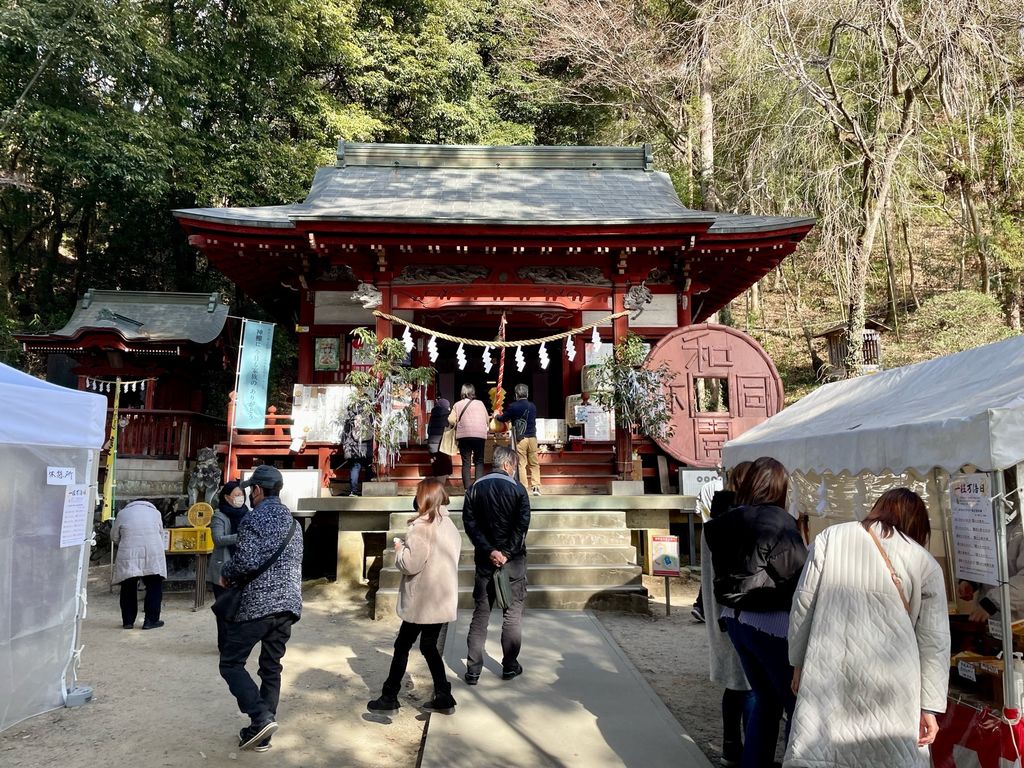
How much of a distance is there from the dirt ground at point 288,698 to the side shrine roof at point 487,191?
5.44 m

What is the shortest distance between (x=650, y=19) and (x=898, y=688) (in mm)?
20701

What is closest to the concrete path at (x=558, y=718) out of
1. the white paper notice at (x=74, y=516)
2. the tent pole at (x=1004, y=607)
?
the tent pole at (x=1004, y=607)

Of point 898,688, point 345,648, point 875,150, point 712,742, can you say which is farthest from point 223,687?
point 875,150

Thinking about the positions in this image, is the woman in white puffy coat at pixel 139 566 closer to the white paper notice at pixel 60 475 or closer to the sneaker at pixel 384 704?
the white paper notice at pixel 60 475

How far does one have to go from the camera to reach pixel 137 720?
4.75 meters

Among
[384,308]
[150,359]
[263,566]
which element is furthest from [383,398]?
[150,359]

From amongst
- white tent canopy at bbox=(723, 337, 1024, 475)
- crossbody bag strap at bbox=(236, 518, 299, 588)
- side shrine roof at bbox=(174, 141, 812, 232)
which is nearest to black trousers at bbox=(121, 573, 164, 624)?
crossbody bag strap at bbox=(236, 518, 299, 588)

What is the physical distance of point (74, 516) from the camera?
4.96 meters

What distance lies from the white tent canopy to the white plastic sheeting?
502 cm

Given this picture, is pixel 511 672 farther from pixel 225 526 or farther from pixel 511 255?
pixel 511 255

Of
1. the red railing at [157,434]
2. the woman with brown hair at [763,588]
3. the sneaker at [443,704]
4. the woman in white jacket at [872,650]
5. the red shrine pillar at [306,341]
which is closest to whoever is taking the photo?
the woman in white jacket at [872,650]

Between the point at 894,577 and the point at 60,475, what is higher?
the point at 60,475

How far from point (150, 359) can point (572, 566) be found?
11.6m

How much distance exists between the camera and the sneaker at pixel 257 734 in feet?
13.5
